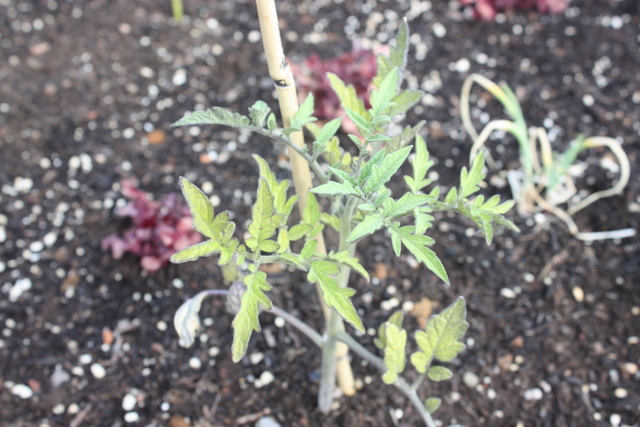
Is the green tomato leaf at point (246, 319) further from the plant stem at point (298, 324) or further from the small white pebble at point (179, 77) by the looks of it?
the small white pebble at point (179, 77)

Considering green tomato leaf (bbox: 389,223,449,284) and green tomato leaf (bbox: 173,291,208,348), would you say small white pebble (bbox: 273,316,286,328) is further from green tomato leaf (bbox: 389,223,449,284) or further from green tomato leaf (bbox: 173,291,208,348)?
green tomato leaf (bbox: 389,223,449,284)

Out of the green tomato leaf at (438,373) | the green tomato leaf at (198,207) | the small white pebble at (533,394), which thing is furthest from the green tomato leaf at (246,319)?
the small white pebble at (533,394)

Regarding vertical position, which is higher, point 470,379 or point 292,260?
point 292,260

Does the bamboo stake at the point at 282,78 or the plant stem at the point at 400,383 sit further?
the plant stem at the point at 400,383

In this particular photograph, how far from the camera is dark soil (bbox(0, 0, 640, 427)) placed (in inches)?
70.6

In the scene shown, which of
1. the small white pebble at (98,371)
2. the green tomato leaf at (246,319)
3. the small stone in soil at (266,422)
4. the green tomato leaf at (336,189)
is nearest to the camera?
the green tomato leaf at (336,189)

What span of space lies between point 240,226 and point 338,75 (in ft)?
2.33

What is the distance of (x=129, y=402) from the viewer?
178 cm

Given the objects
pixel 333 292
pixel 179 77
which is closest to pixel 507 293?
pixel 333 292

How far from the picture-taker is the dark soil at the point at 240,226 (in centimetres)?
179

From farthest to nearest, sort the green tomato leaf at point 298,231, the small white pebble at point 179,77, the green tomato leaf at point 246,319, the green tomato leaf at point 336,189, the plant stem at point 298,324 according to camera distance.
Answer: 1. the small white pebble at point 179,77
2. the plant stem at point 298,324
3. the green tomato leaf at point 298,231
4. the green tomato leaf at point 246,319
5. the green tomato leaf at point 336,189

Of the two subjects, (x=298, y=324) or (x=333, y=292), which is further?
(x=298, y=324)

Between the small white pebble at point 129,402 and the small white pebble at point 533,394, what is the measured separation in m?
1.14

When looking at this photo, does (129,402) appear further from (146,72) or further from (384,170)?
(146,72)
